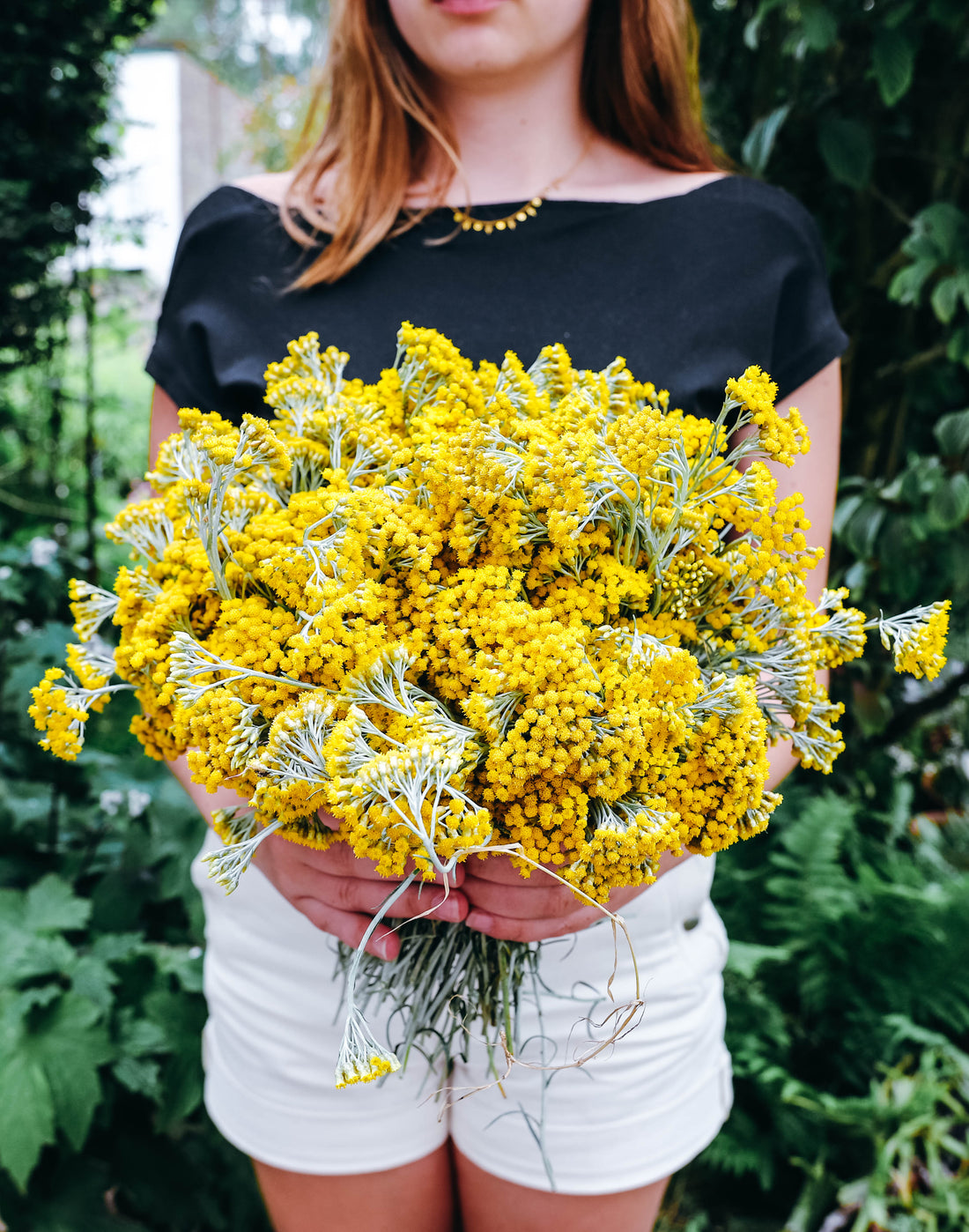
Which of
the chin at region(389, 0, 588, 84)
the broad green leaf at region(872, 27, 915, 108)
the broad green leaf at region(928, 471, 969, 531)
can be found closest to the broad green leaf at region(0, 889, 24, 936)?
the chin at region(389, 0, 588, 84)

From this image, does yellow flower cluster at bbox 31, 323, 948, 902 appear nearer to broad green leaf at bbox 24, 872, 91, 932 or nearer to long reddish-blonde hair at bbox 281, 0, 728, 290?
long reddish-blonde hair at bbox 281, 0, 728, 290

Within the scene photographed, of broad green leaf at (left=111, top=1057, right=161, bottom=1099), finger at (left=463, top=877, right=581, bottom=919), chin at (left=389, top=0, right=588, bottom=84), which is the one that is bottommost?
broad green leaf at (left=111, top=1057, right=161, bottom=1099)

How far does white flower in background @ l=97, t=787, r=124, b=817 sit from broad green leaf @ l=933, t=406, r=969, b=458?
78.1 inches

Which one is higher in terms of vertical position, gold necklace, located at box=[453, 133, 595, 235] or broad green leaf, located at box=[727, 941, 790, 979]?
gold necklace, located at box=[453, 133, 595, 235]

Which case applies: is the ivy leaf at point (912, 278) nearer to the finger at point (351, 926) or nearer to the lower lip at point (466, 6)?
the lower lip at point (466, 6)

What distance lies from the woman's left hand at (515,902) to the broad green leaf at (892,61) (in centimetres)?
161

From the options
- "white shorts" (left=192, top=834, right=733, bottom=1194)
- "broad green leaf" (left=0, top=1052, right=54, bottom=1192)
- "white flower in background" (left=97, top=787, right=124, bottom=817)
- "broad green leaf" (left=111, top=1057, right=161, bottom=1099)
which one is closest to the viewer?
"white shorts" (left=192, top=834, right=733, bottom=1194)

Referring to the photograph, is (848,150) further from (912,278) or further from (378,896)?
(378,896)

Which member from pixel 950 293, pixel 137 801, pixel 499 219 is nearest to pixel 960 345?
pixel 950 293

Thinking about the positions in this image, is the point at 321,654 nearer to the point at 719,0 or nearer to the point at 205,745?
the point at 205,745

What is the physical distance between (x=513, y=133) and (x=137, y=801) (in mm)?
1625

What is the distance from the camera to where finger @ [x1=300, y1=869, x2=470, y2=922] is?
34.1 inches

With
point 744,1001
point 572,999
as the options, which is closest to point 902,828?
point 744,1001

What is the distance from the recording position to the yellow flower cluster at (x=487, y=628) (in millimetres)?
716
